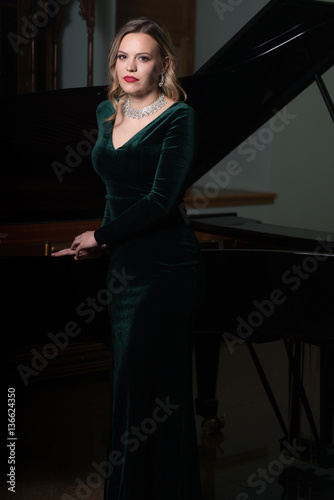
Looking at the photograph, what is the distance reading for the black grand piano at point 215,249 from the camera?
7.45ft

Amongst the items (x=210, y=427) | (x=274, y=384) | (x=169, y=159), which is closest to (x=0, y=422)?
(x=210, y=427)

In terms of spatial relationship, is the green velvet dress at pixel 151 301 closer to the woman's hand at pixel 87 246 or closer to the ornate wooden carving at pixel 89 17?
the woman's hand at pixel 87 246

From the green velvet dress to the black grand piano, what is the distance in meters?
0.52

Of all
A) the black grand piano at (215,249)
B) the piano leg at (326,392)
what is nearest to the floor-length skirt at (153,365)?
the black grand piano at (215,249)

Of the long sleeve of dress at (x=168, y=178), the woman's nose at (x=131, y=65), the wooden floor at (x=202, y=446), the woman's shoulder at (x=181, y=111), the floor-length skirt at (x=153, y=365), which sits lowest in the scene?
the wooden floor at (x=202, y=446)

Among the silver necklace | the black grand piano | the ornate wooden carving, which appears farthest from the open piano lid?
the ornate wooden carving

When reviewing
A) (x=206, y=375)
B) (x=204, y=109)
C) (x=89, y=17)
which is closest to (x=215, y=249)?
(x=204, y=109)

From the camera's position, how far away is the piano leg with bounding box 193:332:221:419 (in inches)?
124

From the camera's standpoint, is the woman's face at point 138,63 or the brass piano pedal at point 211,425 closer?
the woman's face at point 138,63

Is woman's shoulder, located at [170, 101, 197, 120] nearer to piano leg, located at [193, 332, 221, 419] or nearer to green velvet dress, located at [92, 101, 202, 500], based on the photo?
green velvet dress, located at [92, 101, 202, 500]

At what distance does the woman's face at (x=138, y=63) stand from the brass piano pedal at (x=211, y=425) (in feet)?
6.27

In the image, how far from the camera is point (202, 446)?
3039 mm

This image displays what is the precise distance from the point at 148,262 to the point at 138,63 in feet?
1.44

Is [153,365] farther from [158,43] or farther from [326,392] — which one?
[326,392]
